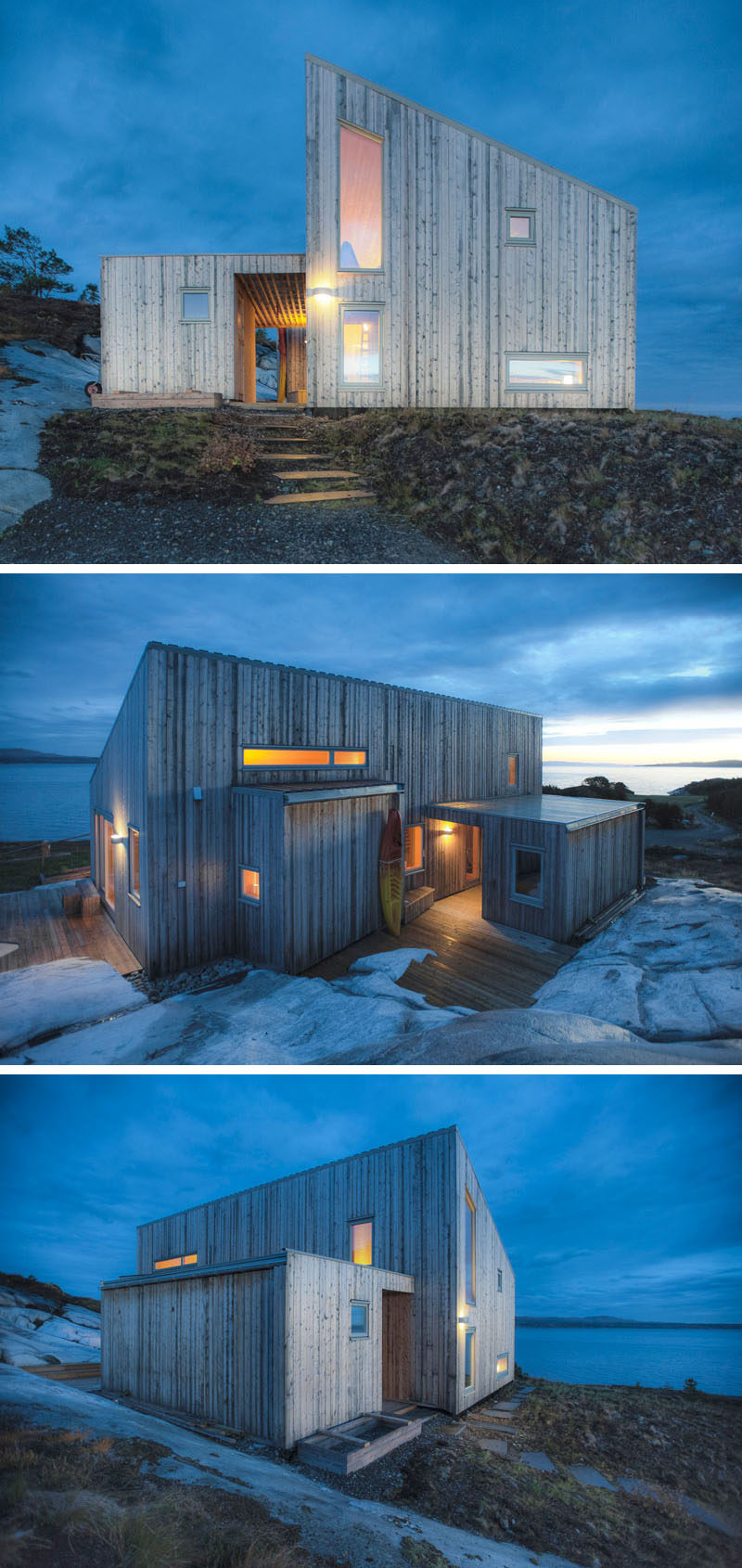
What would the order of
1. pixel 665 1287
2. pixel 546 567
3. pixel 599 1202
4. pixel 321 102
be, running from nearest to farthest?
pixel 546 567 < pixel 321 102 < pixel 665 1287 < pixel 599 1202

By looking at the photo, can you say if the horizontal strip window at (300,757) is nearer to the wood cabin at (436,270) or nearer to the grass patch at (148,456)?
the grass patch at (148,456)

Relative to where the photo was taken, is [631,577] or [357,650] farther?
[357,650]

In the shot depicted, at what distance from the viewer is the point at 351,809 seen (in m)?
6.24

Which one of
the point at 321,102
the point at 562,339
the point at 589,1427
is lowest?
the point at 589,1427

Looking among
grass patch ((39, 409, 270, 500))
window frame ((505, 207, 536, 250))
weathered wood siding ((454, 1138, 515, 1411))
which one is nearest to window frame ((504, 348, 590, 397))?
window frame ((505, 207, 536, 250))

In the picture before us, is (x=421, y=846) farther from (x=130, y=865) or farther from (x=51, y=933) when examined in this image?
(x=51, y=933)

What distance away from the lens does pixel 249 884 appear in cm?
588

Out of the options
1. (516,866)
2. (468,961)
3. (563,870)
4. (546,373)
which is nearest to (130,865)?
(468,961)

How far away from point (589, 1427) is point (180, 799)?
8410mm

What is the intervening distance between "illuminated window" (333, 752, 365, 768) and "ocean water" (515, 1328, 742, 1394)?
906 cm

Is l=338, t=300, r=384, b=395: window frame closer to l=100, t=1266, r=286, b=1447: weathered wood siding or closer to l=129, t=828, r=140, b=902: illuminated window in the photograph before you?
l=129, t=828, r=140, b=902: illuminated window

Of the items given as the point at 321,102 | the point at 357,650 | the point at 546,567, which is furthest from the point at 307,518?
the point at 321,102

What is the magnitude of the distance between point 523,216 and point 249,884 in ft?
35.8

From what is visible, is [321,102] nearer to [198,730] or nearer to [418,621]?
[418,621]
